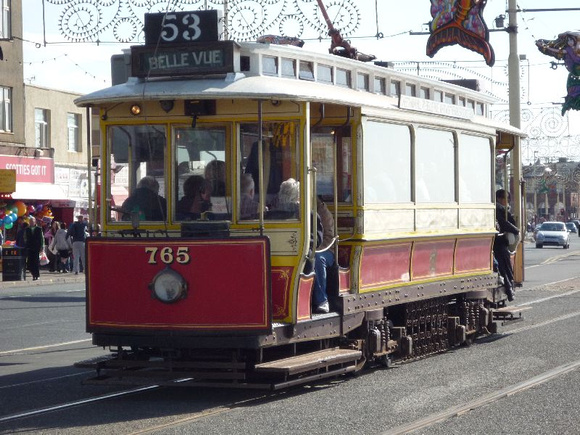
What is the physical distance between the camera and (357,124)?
39.6 ft

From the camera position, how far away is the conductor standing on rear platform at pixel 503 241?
57.6 feet

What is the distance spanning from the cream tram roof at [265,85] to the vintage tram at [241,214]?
2cm

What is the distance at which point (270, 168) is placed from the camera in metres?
11.2

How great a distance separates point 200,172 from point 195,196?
0.22m

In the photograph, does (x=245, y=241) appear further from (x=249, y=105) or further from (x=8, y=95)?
(x=8, y=95)

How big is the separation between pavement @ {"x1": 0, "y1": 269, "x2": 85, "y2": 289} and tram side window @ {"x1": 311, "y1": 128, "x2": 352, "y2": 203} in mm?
19288

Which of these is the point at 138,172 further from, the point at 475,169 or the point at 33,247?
the point at 33,247

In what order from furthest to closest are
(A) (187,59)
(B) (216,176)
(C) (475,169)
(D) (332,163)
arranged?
(C) (475,169)
(D) (332,163)
(B) (216,176)
(A) (187,59)

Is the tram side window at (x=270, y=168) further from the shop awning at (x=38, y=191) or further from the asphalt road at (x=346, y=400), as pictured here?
the shop awning at (x=38, y=191)

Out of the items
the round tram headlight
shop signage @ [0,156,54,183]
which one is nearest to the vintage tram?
the round tram headlight

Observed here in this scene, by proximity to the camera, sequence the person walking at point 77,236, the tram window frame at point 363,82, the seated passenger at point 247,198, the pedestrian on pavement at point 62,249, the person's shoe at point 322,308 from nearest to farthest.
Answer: the seated passenger at point 247,198, the person's shoe at point 322,308, the tram window frame at point 363,82, the person walking at point 77,236, the pedestrian on pavement at point 62,249

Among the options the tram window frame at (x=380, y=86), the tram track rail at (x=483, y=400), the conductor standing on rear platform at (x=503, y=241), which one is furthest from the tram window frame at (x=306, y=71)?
the conductor standing on rear platform at (x=503, y=241)

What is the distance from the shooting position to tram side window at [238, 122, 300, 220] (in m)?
11.1

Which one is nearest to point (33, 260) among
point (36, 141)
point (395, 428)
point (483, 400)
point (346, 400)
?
point (36, 141)
